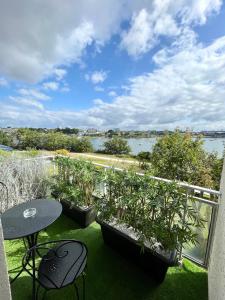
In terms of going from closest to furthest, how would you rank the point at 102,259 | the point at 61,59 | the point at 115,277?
the point at 115,277
the point at 102,259
the point at 61,59

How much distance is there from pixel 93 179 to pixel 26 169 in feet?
5.78

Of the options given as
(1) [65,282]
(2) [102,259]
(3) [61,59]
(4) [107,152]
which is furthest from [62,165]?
(4) [107,152]

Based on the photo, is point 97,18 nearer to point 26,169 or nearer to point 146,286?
point 26,169

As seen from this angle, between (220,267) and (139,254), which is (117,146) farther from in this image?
(220,267)

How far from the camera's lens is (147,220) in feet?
7.43

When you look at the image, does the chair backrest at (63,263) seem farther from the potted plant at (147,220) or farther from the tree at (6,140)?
the tree at (6,140)

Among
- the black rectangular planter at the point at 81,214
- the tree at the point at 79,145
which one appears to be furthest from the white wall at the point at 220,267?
the tree at the point at 79,145

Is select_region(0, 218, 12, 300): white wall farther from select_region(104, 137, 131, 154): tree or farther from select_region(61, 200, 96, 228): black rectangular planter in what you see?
select_region(104, 137, 131, 154): tree

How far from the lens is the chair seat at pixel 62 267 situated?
147cm

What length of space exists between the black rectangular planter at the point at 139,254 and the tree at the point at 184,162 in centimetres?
464

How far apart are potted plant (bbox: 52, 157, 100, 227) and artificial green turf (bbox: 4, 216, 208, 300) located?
67 cm

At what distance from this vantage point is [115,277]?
2.27m

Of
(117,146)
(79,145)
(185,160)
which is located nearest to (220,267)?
(185,160)

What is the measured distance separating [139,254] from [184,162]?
5606 millimetres
